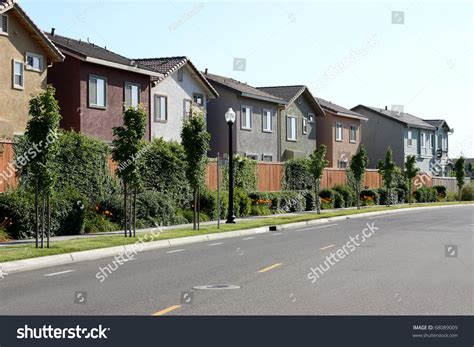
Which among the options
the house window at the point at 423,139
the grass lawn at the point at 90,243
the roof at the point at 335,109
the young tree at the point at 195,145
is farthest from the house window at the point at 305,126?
the young tree at the point at 195,145

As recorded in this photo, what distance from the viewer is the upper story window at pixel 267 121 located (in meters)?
51.3

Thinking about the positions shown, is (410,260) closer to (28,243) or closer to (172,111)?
(28,243)

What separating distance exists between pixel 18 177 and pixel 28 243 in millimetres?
3647

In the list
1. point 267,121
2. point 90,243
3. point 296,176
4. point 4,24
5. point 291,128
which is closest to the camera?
point 90,243

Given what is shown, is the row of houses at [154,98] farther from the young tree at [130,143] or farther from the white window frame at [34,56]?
the young tree at [130,143]

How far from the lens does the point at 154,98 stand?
1620 inches

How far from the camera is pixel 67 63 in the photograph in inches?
1399

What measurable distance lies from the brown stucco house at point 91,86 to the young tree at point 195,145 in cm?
936

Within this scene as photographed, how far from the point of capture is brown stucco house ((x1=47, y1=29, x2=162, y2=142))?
1389 inches

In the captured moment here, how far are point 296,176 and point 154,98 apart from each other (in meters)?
9.59

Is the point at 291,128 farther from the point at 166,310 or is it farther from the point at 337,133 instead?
the point at 166,310

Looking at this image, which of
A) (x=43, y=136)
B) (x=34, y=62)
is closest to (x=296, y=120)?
(x=34, y=62)

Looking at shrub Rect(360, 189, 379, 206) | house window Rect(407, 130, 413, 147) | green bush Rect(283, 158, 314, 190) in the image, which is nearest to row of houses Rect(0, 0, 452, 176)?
house window Rect(407, 130, 413, 147)
